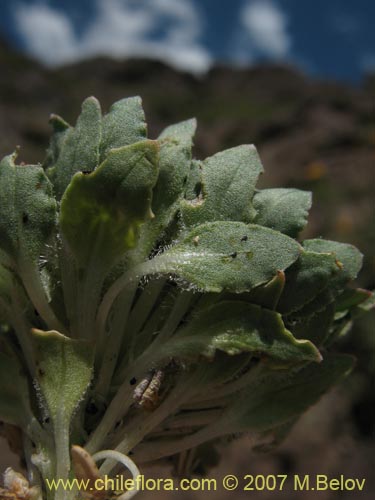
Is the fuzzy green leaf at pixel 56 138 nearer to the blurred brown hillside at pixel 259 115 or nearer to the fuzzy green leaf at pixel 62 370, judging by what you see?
the fuzzy green leaf at pixel 62 370

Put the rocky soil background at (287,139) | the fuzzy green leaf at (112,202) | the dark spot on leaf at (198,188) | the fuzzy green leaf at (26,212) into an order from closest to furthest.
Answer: the fuzzy green leaf at (112,202)
the fuzzy green leaf at (26,212)
the dark spot on leaf at (198,188)
the rocky soil background at (287,139)

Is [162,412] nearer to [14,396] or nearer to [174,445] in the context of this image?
[174,445]

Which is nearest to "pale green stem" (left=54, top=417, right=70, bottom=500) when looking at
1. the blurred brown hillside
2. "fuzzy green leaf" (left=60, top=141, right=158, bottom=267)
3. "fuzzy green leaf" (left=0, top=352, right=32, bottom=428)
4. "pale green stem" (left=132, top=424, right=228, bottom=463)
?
"fuzzy green leaf" (left=0, top=352, right=32, bottom=428)

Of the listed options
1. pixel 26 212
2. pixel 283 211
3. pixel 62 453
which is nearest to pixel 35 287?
pixel 26 212

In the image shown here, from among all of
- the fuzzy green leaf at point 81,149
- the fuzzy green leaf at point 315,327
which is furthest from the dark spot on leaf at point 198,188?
the fuzzy green leaf at point 315,327

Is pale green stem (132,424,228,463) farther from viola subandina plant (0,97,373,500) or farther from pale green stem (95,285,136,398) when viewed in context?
pale green stem (95,285,136,398)

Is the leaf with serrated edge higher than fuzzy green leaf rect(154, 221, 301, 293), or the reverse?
fuzzy green leaf rect(154, 221, 301, 293)
